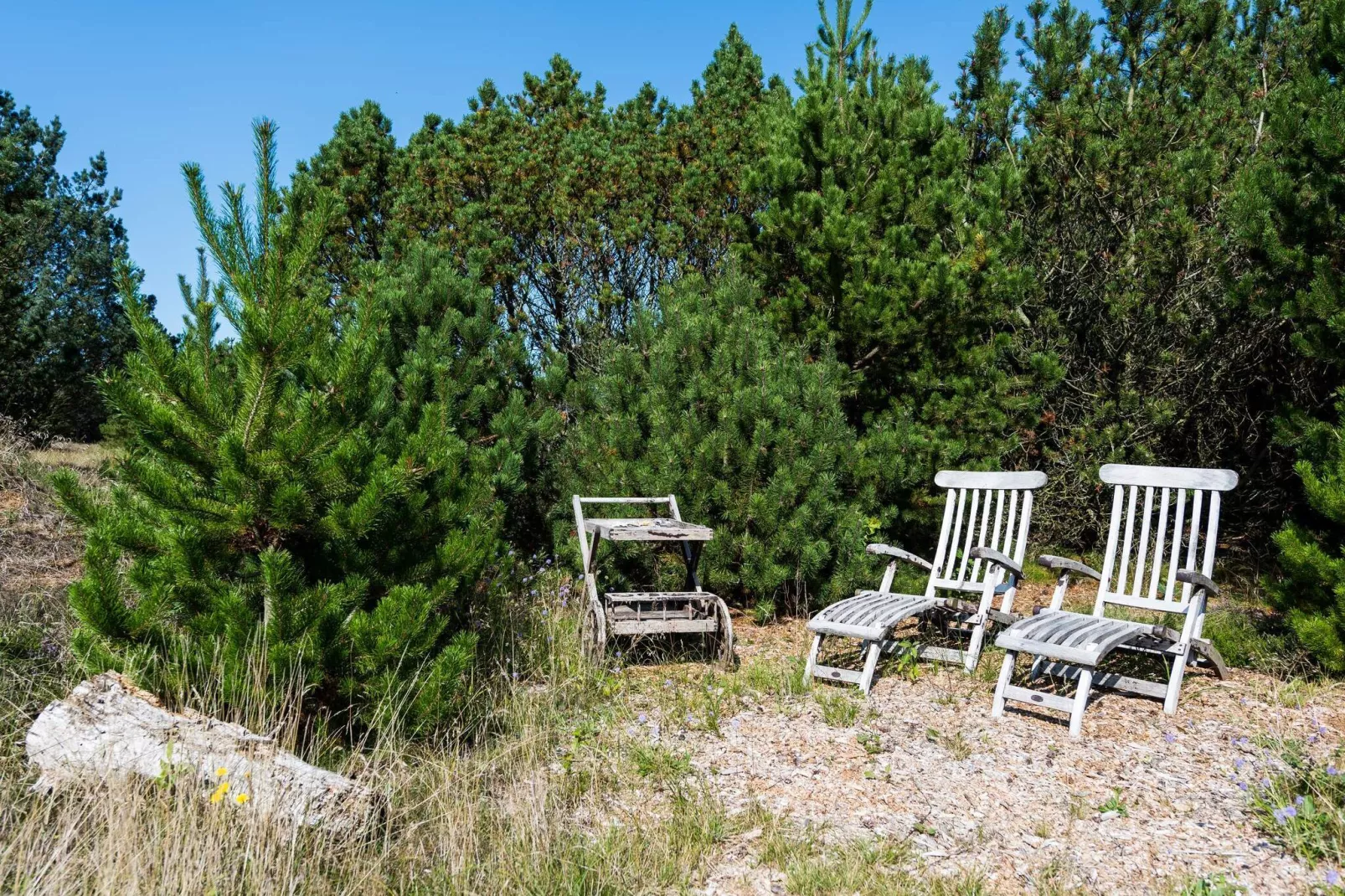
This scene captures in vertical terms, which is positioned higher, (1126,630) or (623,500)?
(623,500)

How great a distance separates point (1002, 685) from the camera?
460 centimetres

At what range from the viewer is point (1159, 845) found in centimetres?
317

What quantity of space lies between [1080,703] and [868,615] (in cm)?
114

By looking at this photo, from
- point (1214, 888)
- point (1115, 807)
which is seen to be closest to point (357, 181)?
point (1115, 807)

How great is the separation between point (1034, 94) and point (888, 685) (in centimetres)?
557

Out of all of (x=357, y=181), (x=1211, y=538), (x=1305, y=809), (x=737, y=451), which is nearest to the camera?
(x=1305, y=809)

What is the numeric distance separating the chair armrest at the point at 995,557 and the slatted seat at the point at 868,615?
436mm

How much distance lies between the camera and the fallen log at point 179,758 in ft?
9.45

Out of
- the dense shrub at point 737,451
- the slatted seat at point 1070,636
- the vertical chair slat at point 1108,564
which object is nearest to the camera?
the slatted seat at point 1070,636

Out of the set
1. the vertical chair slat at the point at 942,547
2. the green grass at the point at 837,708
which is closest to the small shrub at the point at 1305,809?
the green grass at the point at 837,708

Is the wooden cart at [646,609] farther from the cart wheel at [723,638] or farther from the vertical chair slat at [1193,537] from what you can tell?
the vertical chair slat at [1193,537]

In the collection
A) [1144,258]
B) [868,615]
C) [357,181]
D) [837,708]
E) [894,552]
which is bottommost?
[837,708]

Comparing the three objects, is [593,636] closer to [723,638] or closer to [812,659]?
[723,638]

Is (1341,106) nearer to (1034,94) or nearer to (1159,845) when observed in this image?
(1034,94)
